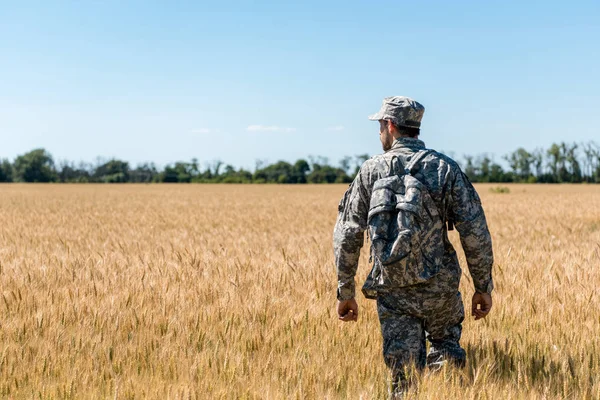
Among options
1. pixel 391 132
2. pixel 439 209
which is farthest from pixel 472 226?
pixel 391 132

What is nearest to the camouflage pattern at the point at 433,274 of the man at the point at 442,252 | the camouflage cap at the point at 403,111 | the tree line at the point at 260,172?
the man at the point at 442,252

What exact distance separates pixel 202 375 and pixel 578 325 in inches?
108

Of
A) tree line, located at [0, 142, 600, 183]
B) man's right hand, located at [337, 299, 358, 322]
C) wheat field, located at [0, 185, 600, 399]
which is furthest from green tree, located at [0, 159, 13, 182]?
man's right hand, located at [337, 299, 358, 322]

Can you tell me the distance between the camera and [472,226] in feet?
11.2

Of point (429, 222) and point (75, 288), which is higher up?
point (429, 222)

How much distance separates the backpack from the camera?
10.6ft

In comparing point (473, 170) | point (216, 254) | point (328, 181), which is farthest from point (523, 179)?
point (216, 254)

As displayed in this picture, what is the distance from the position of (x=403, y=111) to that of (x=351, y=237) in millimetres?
781

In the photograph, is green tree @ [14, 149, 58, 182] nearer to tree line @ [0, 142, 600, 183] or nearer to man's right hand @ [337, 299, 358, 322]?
tree line @ [0, 142, 600, 183]

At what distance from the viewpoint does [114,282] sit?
564 cm

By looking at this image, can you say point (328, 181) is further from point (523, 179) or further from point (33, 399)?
point (33, 399)

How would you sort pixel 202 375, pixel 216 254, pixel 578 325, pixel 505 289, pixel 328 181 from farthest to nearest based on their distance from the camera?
pixel 328 181
pixel 216 254
pixel 505 289
pixel 578 325
pixel 202 375

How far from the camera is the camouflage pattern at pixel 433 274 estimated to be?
11.1 feet

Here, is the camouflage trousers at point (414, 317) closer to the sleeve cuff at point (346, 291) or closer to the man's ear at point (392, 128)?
the sleeve cuff at point (346, 291)
